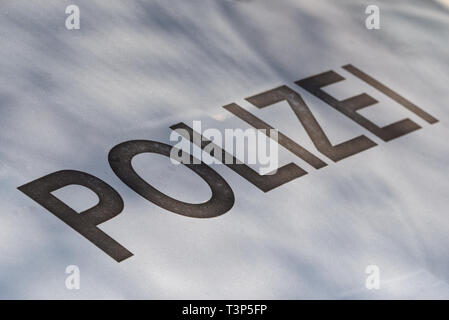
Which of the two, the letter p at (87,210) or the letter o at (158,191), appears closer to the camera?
the letter p at (87,210)

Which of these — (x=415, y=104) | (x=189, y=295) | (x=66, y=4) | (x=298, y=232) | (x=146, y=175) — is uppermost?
(x=66, y=4)

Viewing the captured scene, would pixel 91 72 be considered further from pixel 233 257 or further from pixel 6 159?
pixel 233 257

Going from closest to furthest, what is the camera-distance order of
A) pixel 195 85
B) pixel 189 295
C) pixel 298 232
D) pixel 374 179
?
1. pixel 189 295
2. pixel 298 232
3. pixel 374 179
4. pixel 195 85

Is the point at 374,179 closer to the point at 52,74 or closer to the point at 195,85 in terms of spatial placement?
the point at 195,85

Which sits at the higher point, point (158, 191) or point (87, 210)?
point (158, 191)

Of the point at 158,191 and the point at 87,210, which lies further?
the point at 158,191

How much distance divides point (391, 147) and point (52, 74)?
1.88 m

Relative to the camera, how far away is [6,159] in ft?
18.6

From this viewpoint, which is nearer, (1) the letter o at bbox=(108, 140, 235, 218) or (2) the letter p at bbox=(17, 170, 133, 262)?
(2) the letter p at bbox=(17, 170, 133, 262)

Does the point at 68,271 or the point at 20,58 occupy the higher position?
the point at 20,58

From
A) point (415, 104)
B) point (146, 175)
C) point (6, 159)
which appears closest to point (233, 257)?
point (146, 175)

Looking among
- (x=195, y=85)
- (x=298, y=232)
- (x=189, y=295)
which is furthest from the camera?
(x=195, y=85)

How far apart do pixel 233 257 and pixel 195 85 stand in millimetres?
1339

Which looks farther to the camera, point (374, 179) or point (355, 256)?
point (374, 179)
